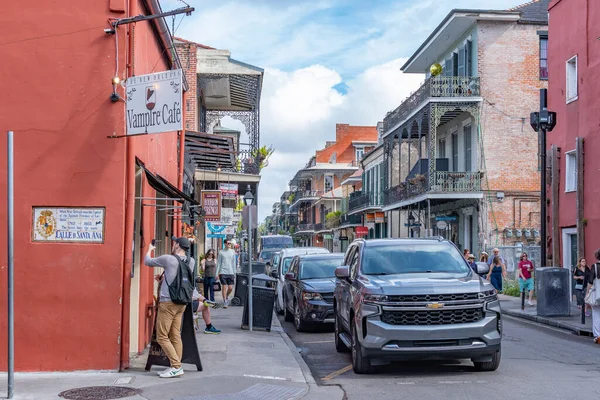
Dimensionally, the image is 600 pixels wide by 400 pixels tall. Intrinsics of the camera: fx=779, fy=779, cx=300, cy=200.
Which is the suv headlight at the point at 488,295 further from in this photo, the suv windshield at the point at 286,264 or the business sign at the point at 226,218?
the business sign at the point at 226,218

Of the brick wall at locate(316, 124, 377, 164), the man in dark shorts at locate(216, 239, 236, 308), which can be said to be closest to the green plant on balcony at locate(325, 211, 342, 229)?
the brick wall at locate(316, 124, 377, 164)

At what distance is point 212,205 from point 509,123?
14566 mm

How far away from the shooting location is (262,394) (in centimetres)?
881

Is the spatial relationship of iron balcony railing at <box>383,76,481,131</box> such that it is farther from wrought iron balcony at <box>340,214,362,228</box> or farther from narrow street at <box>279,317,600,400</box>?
wrought iron balcony at <box>340,214,362,228</box>

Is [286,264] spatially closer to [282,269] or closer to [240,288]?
[282,269]

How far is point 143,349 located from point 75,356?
2.44 m

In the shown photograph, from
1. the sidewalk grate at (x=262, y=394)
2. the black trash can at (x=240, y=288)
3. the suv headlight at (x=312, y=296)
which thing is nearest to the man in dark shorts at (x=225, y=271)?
the black trash can at (x=240, y=288)

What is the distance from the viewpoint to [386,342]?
9.84 metres

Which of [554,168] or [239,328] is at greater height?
[554,168]

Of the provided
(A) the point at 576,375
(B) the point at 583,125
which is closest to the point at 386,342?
(A) the point at 576,375

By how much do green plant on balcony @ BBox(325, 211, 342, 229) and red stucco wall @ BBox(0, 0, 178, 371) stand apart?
5751 cm

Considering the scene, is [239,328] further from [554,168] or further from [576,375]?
[554,168]

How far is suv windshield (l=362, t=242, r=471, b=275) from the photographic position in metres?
11.1

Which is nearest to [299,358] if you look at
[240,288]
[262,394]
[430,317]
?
[430,317]
